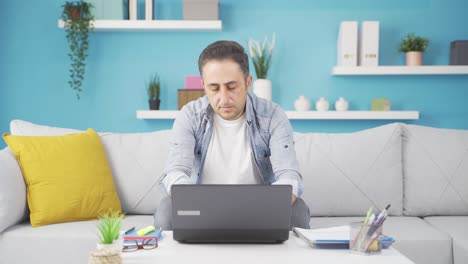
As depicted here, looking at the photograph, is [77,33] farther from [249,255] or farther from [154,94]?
[249,255]

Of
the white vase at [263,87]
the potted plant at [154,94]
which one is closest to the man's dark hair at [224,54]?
the white vase at [263,87]

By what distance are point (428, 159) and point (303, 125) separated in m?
1.28

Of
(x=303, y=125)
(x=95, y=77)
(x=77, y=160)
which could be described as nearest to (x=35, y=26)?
(x=95, y=77)

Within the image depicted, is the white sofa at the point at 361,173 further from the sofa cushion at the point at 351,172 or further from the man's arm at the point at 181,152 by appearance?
the man's arm at the point at 181,152

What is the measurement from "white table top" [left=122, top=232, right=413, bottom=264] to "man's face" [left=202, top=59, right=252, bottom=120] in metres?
0.61

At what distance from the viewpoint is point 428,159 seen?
2562 millimetres

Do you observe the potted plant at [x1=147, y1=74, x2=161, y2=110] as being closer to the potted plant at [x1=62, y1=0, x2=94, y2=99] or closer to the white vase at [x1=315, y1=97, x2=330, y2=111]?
the potted plant at [x1=62, y1=0, x2=94, y2=99]

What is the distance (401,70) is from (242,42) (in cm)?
110

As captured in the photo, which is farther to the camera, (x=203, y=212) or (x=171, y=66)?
(x=171, y=66)

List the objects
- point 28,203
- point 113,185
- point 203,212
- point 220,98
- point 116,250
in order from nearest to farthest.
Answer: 1. point 116,250
2. point 203,212
3. point 220,98
4. point 28,203
5. point 113,185

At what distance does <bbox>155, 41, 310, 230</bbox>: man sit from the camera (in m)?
1.89

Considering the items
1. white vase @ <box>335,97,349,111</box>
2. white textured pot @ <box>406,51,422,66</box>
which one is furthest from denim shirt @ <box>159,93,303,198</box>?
white textured pot @ <box>406,51,422,66</box>

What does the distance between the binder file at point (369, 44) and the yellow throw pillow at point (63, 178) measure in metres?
1.96

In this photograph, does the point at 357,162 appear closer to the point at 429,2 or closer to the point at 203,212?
the point at 203,212
